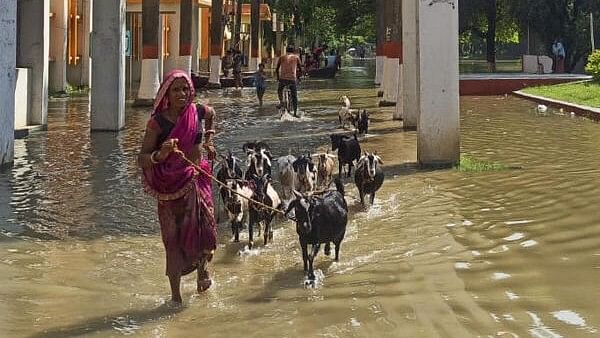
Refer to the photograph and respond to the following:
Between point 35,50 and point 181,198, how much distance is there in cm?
1268

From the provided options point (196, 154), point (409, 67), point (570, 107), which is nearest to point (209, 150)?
point (196, 154)

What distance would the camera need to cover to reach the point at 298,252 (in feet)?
26.9

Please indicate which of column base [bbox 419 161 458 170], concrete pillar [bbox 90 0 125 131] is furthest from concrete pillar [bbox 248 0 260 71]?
column base [bbox 419 161 458 170]

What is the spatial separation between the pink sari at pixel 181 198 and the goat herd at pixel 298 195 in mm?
1015

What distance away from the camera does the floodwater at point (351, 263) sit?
6.02m

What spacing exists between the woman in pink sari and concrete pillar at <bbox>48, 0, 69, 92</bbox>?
950 inches

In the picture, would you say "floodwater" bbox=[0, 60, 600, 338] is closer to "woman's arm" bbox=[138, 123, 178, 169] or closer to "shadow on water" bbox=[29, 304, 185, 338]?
"shadow on water" bbox=[29, 304, 185, 338]

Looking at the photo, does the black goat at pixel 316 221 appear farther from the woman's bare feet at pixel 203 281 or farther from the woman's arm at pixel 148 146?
the woman's arm at pixel 148 146

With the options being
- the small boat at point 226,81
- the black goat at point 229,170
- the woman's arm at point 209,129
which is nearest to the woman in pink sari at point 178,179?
the woman's arm at point 209,129

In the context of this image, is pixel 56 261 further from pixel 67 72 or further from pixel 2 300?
pixel 67 72

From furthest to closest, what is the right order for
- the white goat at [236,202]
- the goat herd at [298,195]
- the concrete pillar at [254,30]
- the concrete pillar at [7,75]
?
the concrete pillar at [254,30] → the concrete pillar at [7,75] → the white goat at [236,202] → the goat herd at [298,195]

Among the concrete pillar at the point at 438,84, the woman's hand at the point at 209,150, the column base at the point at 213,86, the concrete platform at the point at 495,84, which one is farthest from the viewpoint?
the column base at the point at 213,86

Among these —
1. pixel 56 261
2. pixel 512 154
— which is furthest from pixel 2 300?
pixel 512 154

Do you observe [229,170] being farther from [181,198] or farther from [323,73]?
[323,73]
